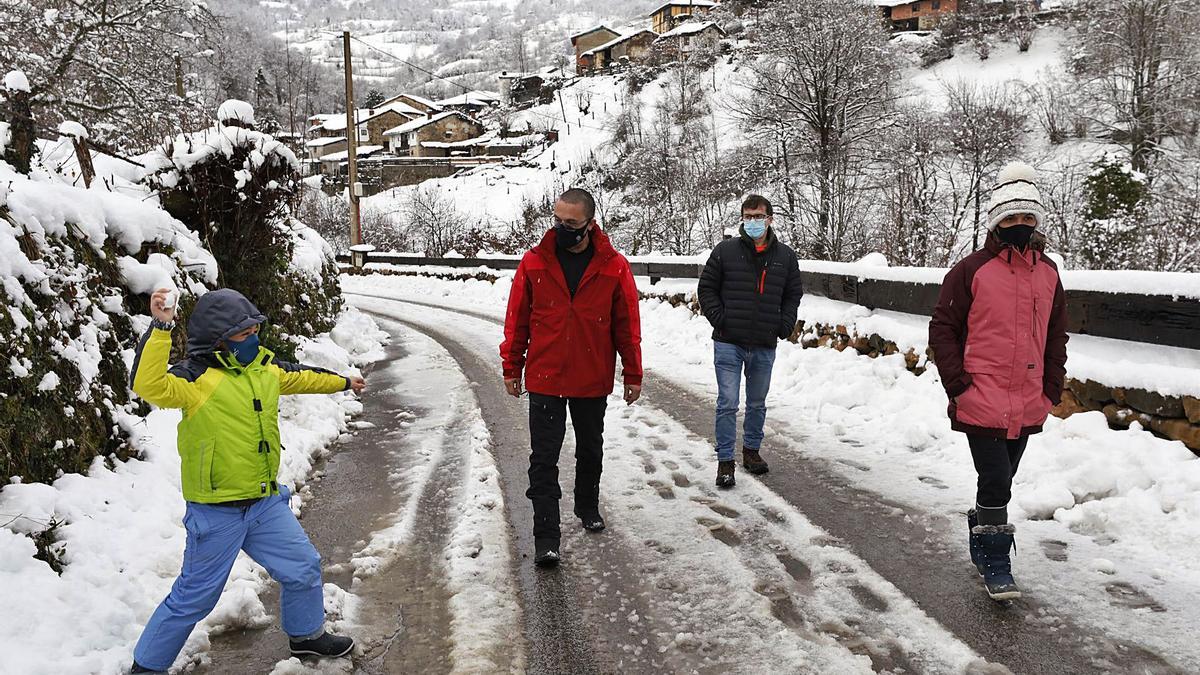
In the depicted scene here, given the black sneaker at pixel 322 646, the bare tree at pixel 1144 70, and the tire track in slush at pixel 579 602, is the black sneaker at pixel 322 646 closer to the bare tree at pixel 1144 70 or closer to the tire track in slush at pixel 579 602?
the tire track in slush at pixel 579 602

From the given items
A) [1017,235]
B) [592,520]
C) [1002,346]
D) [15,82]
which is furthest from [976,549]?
[15,82]

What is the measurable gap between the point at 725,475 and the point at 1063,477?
210 cm

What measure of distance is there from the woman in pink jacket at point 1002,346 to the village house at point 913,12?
205 feet

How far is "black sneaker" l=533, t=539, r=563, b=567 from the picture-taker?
398cm

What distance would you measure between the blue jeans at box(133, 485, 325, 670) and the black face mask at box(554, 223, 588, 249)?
190cm

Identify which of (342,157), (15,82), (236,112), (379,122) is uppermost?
(379,122)

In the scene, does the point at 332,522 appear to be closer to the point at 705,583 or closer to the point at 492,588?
the point at 492,588

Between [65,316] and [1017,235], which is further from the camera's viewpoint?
[65,316]

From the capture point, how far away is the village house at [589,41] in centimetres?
8556

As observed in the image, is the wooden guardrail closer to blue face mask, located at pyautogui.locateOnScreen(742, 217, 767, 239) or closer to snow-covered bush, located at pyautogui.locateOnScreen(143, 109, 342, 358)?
blue face mask, located at pyautogui.locateOnScreen(742, 217, 767, 239)

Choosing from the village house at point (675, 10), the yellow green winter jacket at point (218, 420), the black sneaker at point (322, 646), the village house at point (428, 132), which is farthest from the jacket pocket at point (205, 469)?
the village house at point (675, 10)

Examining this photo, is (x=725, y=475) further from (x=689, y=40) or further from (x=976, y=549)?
(x=689, y=40)

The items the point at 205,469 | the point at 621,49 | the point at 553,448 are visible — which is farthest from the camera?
the point at 621,49

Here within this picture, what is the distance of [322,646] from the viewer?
309 centimetres
